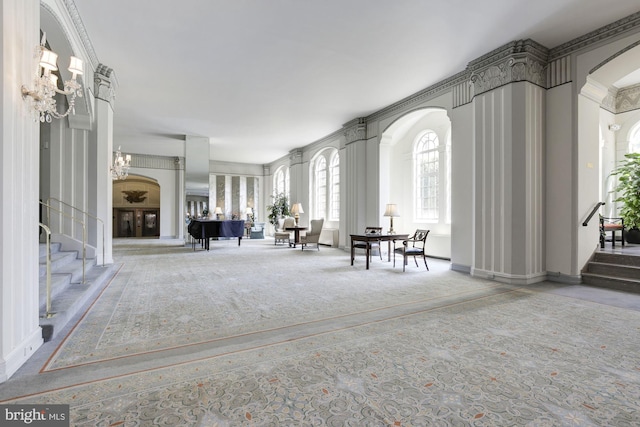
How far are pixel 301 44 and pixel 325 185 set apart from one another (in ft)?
25.8

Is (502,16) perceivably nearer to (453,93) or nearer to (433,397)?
(453,93)

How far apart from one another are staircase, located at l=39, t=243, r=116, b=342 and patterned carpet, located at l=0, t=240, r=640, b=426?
20cm

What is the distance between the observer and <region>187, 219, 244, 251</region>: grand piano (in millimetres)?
10586

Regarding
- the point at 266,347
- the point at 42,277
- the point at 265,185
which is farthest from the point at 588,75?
the point at 265,185

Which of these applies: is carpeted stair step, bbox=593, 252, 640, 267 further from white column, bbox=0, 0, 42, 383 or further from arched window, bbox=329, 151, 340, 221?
arched window, bbox=329, 151, 340, 221

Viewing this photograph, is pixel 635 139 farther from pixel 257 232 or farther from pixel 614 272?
pixel 257 232

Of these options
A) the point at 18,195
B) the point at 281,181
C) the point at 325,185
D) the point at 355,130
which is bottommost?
the point at 18,195

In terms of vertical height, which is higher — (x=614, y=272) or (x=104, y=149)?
(x=104, y=149)

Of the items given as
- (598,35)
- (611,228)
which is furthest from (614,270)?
(598,35)

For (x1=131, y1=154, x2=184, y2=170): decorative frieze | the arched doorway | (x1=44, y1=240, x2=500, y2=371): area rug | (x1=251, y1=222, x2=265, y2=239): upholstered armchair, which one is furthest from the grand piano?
the arched doorway

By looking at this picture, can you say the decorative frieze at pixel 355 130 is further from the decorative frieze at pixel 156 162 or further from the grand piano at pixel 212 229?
the decorative frieze at pixel 156 162

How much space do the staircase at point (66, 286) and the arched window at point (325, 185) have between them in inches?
313

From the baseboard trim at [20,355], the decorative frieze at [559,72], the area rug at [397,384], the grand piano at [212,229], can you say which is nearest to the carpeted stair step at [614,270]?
the area rug at [397,384]

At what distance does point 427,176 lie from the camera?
9602 mm
